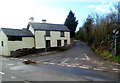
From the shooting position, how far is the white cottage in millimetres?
27656

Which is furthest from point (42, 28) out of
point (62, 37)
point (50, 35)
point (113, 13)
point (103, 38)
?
point (113, 13)

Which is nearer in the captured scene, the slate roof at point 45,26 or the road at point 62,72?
the road at point 62,72

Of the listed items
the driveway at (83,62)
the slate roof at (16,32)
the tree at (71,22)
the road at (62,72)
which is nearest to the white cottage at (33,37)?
the slate roof at (16,32)

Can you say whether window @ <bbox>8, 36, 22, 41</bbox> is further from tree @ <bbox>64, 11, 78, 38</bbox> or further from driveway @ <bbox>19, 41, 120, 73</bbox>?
tree @ <bbox>64, 11, 78, 38</bbox>

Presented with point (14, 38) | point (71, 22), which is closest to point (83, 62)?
point (14, 38)

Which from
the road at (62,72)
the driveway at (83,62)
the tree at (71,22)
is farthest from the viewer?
the tree at (71,22)


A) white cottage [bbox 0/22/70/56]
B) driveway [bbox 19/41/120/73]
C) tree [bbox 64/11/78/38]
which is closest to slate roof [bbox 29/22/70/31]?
white cottage [bbox 0/22/70/56]

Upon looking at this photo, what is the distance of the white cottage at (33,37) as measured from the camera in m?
27.7

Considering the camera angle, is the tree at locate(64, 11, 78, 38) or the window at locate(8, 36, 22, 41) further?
the tree at locate(64, 11, 78, 38)

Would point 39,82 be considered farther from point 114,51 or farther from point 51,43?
point 51,43

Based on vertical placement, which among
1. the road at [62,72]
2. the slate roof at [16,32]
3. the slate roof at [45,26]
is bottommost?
the road at [62,72]

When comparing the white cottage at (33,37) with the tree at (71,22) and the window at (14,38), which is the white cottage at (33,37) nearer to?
the window at (14,38)

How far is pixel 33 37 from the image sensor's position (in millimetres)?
31297

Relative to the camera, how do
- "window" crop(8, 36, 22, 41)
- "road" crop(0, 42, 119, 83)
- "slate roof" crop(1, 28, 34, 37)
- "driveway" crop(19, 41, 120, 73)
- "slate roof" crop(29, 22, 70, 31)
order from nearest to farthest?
1. "road" crop(0, 42, 119, 83)
2. "driveway" crop(19, 41, 120, 73)
3. "window" crop(8, 36, 22, 41)
4. "slate roof" crop(1, 28, 34, 37)
5. "slate roof" crop(29, 22, 70, 31)
